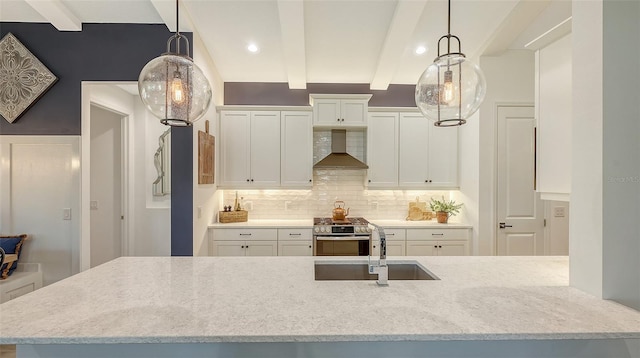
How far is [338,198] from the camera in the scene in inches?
178

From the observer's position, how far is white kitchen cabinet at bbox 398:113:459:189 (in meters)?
4.29

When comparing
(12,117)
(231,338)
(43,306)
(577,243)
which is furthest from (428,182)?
(12,117)

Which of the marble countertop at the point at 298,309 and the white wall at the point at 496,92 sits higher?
the white wall at the point at 496,92

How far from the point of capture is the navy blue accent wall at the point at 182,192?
324cm

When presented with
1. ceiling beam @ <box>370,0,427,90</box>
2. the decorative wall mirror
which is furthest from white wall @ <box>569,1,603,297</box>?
the decorative wall mirror

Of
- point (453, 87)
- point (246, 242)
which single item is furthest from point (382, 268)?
point (246, 242)

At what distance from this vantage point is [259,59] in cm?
390

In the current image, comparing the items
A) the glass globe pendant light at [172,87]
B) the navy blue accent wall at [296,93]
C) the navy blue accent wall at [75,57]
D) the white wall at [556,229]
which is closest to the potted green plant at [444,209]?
the white wall at [556,229]

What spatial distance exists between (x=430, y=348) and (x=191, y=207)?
2.78 meters

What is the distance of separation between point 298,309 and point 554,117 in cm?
183

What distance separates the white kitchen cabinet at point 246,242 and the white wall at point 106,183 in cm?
177

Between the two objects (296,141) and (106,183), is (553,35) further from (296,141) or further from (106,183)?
(106,183)

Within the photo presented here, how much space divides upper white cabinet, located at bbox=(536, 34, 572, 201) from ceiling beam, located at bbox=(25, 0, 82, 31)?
4.08 meters

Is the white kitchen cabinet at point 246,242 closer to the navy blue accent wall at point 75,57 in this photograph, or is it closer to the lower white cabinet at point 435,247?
the lower white cabinet at point 435,247
